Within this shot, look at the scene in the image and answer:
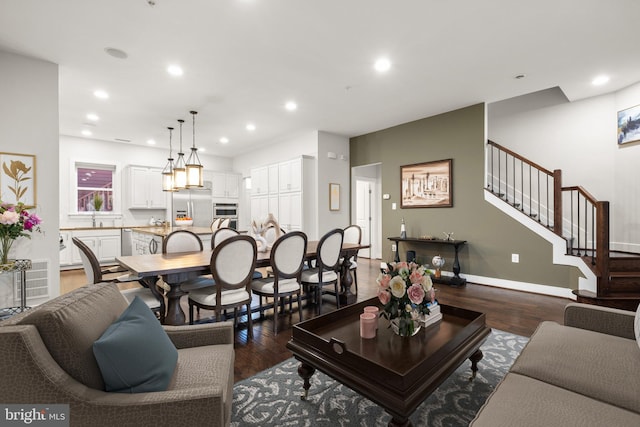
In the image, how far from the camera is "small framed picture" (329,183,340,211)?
634 centimetres

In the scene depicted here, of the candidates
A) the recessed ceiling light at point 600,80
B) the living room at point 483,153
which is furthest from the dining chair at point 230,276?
the recessed ceiling light at point 600,80

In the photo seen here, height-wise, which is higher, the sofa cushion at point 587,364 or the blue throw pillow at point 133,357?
the blue throw pillow at point 133,357

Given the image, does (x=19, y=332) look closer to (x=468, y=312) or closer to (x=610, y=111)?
(x=468, y=312)

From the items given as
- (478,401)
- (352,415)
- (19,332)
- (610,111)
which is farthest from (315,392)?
(610,111)

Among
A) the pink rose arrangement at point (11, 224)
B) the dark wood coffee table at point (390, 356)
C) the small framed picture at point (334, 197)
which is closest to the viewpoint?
the dark wood coffee table at point (390, 356)

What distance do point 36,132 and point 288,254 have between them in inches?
120

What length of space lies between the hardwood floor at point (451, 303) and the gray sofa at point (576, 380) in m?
0.76

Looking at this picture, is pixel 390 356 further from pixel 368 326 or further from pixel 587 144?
pixel 587 144

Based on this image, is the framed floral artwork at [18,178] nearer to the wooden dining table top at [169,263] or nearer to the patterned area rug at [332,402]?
the wooden dining table top at [169,263]

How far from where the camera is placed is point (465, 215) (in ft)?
16.3

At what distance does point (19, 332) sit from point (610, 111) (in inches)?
254

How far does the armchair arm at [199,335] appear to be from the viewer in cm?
160

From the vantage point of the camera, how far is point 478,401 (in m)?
1.79

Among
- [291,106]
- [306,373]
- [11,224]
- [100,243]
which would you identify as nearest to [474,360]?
[306,373]
